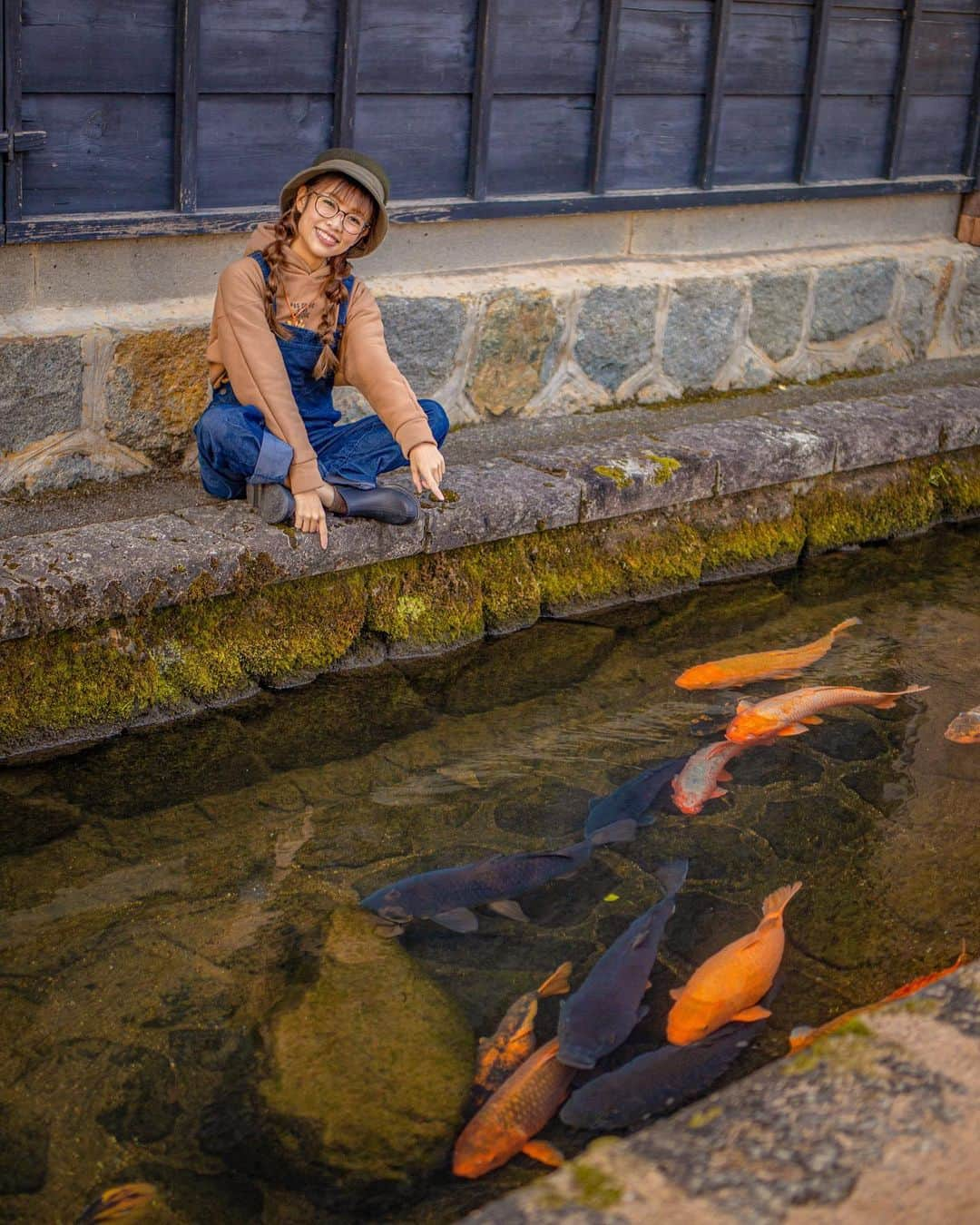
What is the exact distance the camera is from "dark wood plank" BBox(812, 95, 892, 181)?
6.65 meters

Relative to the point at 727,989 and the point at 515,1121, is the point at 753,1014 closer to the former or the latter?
the point at 727,989

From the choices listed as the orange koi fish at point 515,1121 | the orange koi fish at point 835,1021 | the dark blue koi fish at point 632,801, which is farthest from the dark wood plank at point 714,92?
the orange koi fish at point 515,1121

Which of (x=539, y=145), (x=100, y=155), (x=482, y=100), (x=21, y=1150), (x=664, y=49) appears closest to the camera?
(x=21, y=1150)

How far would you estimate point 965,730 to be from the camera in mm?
4426

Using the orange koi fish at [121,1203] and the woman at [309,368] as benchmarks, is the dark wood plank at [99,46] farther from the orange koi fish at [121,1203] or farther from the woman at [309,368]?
the orange koi fish at [121,1203]

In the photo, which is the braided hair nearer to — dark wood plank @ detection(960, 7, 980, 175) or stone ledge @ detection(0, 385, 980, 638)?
stone ledge @ detection(0, 385, 980, 638)

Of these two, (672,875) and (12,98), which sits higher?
(12,98)

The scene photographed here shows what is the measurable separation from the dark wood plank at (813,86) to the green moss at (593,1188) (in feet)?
18.1

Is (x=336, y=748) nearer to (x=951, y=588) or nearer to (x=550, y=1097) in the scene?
(x=550, y=1097)

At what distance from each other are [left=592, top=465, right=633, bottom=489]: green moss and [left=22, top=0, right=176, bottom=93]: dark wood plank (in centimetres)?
196

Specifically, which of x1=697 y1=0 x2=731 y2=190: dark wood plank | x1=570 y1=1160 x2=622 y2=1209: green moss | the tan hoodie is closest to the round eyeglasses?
the tan hoodie

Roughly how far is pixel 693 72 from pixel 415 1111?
4.78 metres

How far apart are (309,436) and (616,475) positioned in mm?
1198

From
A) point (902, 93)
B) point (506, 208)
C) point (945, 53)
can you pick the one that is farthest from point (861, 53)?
point (506, 208)
